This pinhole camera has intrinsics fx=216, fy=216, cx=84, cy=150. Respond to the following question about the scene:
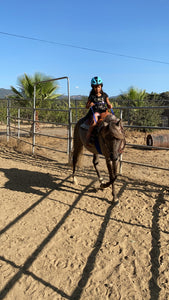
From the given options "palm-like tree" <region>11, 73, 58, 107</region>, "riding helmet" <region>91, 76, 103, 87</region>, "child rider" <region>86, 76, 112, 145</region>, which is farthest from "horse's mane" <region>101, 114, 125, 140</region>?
"palm-like tree" <region>11, 73, 58, 107</region>

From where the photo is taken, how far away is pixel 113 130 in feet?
10.8

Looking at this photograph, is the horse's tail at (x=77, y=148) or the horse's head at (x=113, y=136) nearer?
the horse's head at (x=113, y=136)

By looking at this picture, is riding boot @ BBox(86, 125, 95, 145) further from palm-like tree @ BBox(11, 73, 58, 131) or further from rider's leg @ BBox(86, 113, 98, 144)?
palm-like tree @ BBox(11, 73, 58, 131)

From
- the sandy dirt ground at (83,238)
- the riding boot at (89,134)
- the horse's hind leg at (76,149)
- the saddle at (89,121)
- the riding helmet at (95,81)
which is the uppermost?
the riding helmet at (95,81)

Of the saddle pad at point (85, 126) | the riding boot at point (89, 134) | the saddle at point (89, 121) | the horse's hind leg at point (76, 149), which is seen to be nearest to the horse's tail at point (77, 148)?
the horse's hind leg at point (76, 149)

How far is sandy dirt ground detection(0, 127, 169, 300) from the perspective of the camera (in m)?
2.08

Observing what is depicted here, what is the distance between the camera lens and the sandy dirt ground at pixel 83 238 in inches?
81.7

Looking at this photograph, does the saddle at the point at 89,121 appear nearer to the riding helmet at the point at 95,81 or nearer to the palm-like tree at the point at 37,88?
the riding helmet at the point at 95,81

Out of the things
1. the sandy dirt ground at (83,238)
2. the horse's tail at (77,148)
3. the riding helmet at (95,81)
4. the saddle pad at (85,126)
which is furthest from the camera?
the horse's tail at (77,148)

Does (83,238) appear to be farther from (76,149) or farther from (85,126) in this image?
(76,149)

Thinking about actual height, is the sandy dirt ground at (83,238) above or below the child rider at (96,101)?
below

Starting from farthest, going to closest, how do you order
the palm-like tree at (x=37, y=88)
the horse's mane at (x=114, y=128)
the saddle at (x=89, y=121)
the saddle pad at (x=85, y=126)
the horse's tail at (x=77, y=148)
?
the palm-like tree at (x=37, y=88) → the horse's tail at (x=77, y=148) → the saddle pad at (x=85, y=126) → the saddle at (x=89, y=121) → the horse's mane at (x=114, y=128)

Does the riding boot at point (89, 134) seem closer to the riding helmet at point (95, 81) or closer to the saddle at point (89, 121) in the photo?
the saddle at point (89, 121)

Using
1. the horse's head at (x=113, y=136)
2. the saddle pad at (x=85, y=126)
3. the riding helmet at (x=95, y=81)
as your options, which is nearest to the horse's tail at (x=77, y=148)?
the saddle pad at (x=85, y=126)
